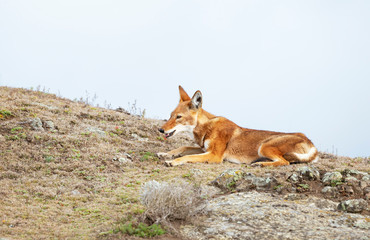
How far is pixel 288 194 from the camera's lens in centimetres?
693

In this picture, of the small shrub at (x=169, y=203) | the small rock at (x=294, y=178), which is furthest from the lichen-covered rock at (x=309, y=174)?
the small shrub at (x=169, y=203)

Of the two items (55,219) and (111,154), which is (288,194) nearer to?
(55,219)

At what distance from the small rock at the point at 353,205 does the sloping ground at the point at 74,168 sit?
99 cm

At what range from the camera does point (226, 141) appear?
11.1 m

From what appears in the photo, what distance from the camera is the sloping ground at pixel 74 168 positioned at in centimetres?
655

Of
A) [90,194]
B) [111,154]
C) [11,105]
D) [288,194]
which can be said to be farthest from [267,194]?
[11,105]

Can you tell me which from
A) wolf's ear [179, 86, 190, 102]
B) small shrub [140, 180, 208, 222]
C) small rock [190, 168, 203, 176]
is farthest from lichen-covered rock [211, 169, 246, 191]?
wolf's ear [179, 86, 190, 102]

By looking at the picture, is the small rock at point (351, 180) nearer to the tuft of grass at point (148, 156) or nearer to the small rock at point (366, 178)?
the small rock at point (366, 178)

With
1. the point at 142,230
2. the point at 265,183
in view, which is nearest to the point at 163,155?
the point at 265,183

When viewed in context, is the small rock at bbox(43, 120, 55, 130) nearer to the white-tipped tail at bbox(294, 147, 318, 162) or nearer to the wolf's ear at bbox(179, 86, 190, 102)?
the wolf's ear at bbox(179, 86, 190, 102)

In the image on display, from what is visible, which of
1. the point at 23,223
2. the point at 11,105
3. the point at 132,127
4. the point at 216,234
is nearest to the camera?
the point at 216,234

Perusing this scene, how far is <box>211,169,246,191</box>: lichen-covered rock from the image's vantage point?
770cm

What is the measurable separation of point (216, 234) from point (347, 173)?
423cm

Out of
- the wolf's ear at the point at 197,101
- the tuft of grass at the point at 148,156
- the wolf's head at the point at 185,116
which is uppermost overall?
the wolf's ear at the point at 197,101
